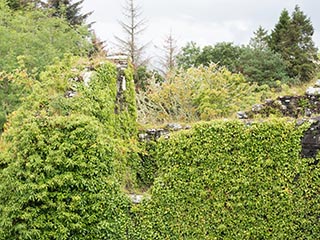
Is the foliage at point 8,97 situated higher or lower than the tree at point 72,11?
lower

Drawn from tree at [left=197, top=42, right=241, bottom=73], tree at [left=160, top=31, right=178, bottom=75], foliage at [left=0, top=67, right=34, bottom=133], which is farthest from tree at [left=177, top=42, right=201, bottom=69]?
foliage at [left=0, top=67, right=34, bottom=133]

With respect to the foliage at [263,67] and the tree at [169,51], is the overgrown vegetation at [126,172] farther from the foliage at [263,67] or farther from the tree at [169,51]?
the tree at [169,51]

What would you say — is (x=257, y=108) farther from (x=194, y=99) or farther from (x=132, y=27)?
(x=132, y=27)

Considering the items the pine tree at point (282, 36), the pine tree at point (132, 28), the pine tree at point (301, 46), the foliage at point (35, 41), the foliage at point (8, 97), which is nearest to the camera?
the foliage at point (8, 97)

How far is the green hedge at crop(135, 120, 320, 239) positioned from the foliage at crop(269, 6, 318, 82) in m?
18.5

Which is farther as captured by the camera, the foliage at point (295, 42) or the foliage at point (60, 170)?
the foliage at point (295, 42)

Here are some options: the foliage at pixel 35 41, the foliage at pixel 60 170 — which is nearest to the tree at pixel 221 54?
the foliage at pixel 35 41

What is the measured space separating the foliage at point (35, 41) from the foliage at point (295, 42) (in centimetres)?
1229

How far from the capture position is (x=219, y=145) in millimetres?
7734

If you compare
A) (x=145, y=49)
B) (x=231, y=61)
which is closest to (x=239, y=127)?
(x=231, y=61)

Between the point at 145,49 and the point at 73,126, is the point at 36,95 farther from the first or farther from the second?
the point at 145,49

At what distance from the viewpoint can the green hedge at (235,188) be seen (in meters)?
7.48

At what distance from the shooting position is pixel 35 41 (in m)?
18.9

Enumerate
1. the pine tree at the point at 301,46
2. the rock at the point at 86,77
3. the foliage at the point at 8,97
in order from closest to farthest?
the rock at the point at 86,77 < the foliage at the point at 8,97 < the pine tree at the point at 301,46
